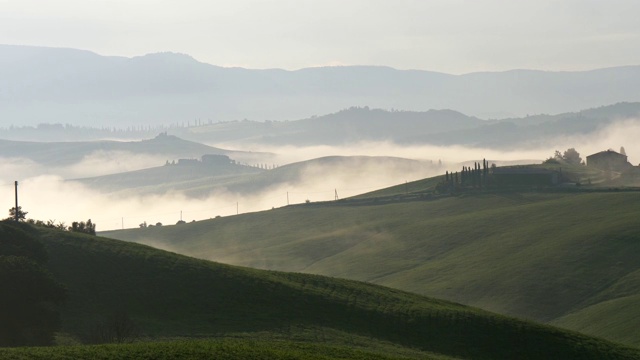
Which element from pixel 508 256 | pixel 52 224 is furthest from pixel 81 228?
pixel 508 256

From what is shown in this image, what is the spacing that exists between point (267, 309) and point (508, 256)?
73035 millimetres

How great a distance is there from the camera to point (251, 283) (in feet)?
310

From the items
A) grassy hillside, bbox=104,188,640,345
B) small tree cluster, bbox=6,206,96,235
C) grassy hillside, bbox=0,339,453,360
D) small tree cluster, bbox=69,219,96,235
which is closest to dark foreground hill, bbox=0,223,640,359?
small tree cluster, bbox=6,206,96,235

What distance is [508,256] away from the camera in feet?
513

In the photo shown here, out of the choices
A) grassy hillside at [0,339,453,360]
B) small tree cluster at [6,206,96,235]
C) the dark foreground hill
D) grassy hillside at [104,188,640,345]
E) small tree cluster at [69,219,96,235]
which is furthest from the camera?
grassy hillside at [104,188,640,345]

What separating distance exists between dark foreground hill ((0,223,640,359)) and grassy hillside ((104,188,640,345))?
1857cm

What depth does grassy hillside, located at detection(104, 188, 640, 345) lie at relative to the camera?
133 meters

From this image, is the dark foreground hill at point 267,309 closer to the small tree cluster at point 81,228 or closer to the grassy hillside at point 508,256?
the small tree cluster at point 81,228

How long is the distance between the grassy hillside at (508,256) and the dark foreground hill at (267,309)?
731 inches

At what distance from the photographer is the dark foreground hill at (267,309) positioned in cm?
8425

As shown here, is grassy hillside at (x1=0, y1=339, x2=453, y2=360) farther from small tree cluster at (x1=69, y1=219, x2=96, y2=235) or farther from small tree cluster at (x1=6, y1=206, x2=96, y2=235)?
small tree cluster at (x1=69, y1=219, x2=96, y2=235)

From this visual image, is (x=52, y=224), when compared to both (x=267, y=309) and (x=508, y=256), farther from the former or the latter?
(x=508, y=256)

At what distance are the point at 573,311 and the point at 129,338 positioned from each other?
63.7 m

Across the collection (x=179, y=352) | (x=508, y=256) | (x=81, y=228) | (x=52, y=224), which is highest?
(x=52, y=224)
